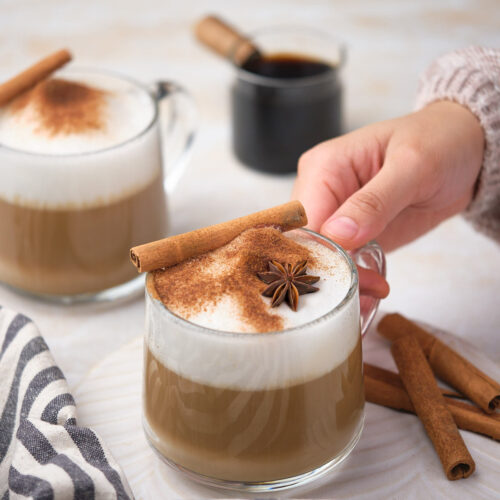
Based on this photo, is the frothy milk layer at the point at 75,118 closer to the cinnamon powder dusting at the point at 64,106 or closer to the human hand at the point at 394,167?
the cinnamon powder dusting at the point at 64,106

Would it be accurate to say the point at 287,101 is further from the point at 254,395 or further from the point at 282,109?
the point at 254,395

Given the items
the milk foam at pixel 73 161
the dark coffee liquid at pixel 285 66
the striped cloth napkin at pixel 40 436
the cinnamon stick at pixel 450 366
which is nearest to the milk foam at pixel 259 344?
the striped cloth napkin at pixel 40 436

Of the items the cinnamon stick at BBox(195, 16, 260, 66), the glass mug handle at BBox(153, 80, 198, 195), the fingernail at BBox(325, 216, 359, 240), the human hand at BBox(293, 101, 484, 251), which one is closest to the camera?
the fingernail at BBox(325, 216, 359, 240)

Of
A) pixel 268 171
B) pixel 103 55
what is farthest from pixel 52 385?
pixel 103 55

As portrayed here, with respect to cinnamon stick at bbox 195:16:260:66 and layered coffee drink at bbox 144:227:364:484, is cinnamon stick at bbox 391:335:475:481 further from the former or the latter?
cinnamon stick at bbox 195:16:260:66

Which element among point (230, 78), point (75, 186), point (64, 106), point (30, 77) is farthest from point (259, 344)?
point (230, 78)

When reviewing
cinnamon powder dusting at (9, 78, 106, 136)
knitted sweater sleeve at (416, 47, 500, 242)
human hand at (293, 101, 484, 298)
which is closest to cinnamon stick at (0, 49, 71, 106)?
A: cinnamon powder dusting at (9, 78, 106, 136)

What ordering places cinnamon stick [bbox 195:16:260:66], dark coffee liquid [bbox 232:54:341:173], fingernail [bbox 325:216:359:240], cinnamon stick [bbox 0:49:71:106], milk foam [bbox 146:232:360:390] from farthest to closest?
cinnamon stick [bbox 195:16:260:66] → dark coffee liquid [bbox 232:54:341:173] → cinnamon stick [bbox 0:49:71:106] → fingernail [bbox 325:216:359:240] → milk foam [bbox 146:232:360:390]
